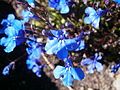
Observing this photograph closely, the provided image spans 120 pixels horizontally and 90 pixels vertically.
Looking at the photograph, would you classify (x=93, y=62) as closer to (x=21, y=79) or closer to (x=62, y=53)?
(x=62, y=53)

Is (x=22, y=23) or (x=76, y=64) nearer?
(x=22, y=23)

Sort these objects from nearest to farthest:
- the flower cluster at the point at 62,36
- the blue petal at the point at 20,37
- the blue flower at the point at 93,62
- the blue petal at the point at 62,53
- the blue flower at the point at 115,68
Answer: the blue petal at the point at 62,53 → the flower cluster at the point at 62,36 → the blue petal at the point at 20,37 → the blue flower at the point at 93,62 → the blue flower at the point at 115,68

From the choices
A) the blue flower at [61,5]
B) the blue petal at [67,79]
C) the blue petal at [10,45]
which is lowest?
the blue petal at [67,79]

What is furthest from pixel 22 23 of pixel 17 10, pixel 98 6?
pixel 17 10

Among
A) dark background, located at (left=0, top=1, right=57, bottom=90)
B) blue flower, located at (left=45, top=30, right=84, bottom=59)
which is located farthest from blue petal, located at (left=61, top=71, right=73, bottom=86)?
dark background, located at (left=0, top=1, right=57, bottom=90)

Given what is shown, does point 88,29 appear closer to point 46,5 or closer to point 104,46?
point 104,46

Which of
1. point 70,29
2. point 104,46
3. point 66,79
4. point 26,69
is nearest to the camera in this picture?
point 66,79

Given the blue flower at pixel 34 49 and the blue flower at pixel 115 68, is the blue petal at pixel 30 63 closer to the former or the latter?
the blue flower at pixel 34 49

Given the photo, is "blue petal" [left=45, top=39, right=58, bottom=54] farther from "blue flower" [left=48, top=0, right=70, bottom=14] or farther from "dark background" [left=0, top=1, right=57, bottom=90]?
"dark background" [left=0, top=1, right=57, bottom=90]

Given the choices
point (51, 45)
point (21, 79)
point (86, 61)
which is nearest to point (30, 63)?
point (21, 79)

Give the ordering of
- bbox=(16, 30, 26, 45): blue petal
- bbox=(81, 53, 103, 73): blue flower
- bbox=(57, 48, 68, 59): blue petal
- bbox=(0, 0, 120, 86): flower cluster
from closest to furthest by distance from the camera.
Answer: bbox=(57, 48, 68, 59): blue petal, bbox=(0, 0, 120, 86): flower cluster, bbox=(16, 30, 26, 45): blue petal, bbox=(81, 53, 103, 73): blue flower

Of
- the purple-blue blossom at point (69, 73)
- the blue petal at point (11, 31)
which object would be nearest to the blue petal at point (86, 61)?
the purple-blue blossom at point (69, 73)
